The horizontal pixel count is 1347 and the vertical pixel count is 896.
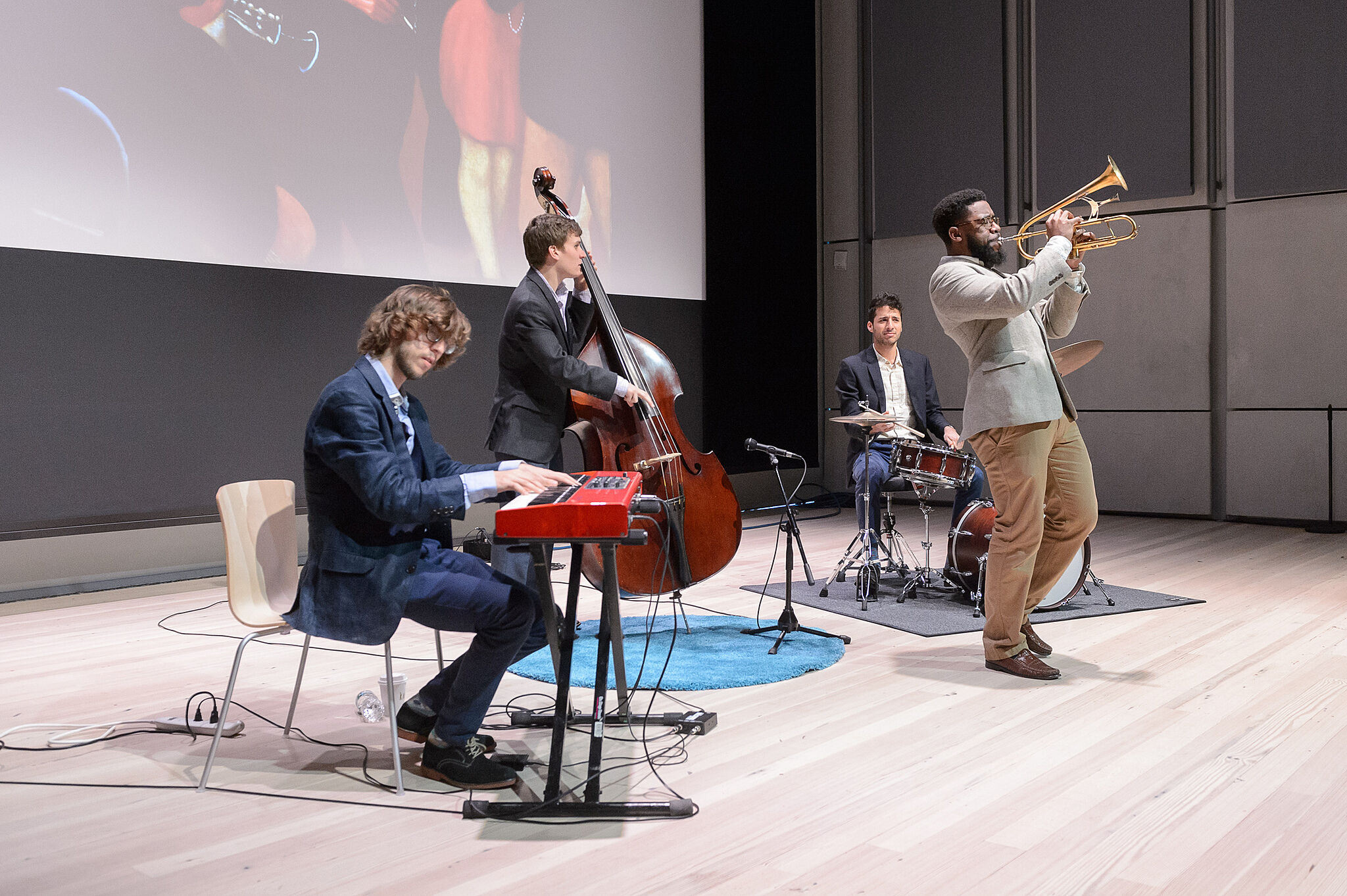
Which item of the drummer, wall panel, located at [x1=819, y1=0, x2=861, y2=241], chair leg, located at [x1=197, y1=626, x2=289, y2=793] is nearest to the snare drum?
the drummer

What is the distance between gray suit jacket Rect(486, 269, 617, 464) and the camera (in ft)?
10.5

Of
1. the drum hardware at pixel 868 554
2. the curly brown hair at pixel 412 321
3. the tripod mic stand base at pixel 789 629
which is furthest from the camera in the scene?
the drum hardware at pixel 868 554

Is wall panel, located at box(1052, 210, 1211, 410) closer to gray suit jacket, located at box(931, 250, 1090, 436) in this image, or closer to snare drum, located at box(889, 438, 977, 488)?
snare drum, located at box(889, 438, 977, 488)

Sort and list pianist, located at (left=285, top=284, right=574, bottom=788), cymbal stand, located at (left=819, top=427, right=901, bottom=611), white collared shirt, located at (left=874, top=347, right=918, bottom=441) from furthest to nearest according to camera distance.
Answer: white collared shirt, located at (left=874, top=347, right=918, bottom=441), cymbal stand, located at (left=819, top=427, right=901, bottom=611), pianist, located at (left=285, top=284, right=574, bottom=788)

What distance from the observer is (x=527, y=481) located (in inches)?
91.0

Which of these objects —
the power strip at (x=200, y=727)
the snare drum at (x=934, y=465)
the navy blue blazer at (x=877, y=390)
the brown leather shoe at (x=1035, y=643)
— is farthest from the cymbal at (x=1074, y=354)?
the power strip at (x=200, y=727)

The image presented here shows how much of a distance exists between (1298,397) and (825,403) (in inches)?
133

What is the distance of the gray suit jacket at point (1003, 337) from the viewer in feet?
10.2

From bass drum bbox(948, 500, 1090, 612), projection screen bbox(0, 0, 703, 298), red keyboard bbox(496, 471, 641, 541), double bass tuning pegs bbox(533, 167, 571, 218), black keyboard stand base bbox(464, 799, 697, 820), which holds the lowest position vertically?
black keyboard stand base bbox(464, 799, 697, 820)

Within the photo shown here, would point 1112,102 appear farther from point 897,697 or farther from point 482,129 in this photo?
point 897,697

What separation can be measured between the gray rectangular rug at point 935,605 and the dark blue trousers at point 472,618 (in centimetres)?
206

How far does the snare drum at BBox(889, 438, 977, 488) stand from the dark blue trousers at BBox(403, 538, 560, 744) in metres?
2.38

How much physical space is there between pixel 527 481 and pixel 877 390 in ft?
9.99

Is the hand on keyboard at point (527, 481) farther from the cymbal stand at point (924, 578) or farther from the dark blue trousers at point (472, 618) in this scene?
the cymbal stand at point (924, 578)
